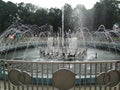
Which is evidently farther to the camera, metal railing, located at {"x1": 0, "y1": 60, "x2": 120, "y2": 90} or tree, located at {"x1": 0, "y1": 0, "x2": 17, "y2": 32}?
tree, located at {"x1": 0, "y1": 0, "x2": 17, "y2": 32}

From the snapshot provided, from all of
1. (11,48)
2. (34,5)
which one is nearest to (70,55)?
(11,48)

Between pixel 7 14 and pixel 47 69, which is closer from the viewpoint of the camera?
pixel 47 69

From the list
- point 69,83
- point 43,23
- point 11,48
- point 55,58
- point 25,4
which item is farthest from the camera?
point 25,4

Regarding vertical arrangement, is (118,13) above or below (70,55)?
above

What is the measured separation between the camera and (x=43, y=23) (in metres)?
46.8

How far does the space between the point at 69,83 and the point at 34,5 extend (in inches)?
2043

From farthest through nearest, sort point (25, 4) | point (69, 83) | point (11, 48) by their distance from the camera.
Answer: point (25, 4), point (11, 48), point (69, 83)

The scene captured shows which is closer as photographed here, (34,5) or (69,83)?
(69,83)

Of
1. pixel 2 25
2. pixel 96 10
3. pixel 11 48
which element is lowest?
pixel 11 48

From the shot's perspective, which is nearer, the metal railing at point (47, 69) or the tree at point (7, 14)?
the metal railing at point (47, 69)

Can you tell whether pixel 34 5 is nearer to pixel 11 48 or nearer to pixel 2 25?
pixel 2 25

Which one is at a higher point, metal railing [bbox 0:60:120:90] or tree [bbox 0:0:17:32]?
tree [bbox 0:0:17:32]

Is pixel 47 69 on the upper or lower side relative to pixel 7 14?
lower

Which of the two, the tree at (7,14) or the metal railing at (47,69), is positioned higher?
the tree at (7,14)
